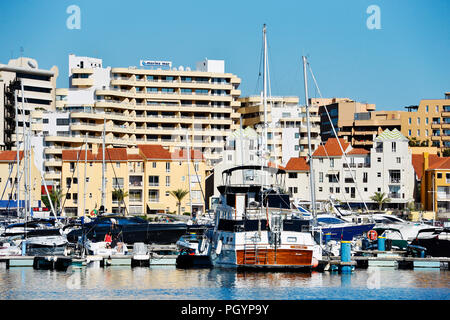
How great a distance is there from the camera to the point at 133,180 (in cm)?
11094

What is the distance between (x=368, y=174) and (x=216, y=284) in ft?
238

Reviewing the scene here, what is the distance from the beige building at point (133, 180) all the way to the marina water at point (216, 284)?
57.6 meters

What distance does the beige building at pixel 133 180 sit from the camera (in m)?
109

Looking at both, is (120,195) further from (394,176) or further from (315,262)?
(315,262)

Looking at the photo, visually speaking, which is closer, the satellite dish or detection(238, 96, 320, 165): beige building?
detection(238, 96, 320, 165): beige building

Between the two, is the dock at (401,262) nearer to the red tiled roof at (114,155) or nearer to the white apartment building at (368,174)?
the white apartment building at (368,174)

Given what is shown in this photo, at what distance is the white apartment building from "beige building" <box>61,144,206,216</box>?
50.9 ft

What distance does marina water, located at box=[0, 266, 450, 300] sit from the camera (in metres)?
40.1

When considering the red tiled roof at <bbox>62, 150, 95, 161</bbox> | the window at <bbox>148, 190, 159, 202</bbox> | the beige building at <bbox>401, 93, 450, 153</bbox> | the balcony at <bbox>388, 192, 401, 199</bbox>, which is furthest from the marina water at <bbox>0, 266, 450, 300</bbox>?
the beige building at <bbox>401, 93, 450, 153</bbox>

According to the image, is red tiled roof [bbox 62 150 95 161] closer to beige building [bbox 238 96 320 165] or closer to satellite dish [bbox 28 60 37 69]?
beige building [bbox 238 96 320 165]

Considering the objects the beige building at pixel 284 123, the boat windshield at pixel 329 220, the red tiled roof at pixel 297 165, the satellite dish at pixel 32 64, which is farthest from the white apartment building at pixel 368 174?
the satellite dish at pixel 32 64

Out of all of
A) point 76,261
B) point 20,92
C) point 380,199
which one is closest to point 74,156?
point 20,92
